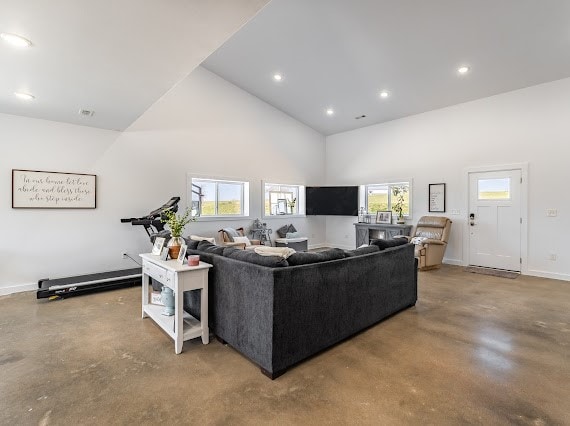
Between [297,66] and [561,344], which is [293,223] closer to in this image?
[297,66]

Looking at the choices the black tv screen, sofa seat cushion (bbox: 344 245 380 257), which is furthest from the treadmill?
the black tv screen

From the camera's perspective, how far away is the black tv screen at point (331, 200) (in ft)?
25.6

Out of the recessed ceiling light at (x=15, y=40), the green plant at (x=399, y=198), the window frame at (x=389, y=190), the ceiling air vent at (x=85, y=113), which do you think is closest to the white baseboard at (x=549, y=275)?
the window frame at (x=389, y=190)

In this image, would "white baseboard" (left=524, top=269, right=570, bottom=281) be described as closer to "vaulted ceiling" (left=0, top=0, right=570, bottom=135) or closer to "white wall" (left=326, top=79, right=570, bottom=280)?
"white wall" (left=326, top=79, right=570, bottom=280)

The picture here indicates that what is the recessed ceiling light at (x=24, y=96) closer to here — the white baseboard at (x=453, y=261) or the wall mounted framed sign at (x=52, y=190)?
the wall mounted framed sign at (x=52, y=190)

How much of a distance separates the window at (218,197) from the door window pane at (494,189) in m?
5.07

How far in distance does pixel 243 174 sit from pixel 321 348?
16.2 ft

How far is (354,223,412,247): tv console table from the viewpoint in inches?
263

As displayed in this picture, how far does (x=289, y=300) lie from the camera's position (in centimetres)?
219

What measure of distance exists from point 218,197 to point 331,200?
3238mm

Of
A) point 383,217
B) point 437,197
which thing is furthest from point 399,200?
point 437,197

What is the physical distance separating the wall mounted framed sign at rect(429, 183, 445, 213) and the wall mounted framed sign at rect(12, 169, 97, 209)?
22.3 feet

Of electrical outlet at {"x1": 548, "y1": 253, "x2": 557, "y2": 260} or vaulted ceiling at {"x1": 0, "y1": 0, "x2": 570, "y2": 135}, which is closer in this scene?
vaulted ceiling at {"x1": 0, "y1": 0, "x2": 570, "y2": 135}

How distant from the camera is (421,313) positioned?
3.48 m
